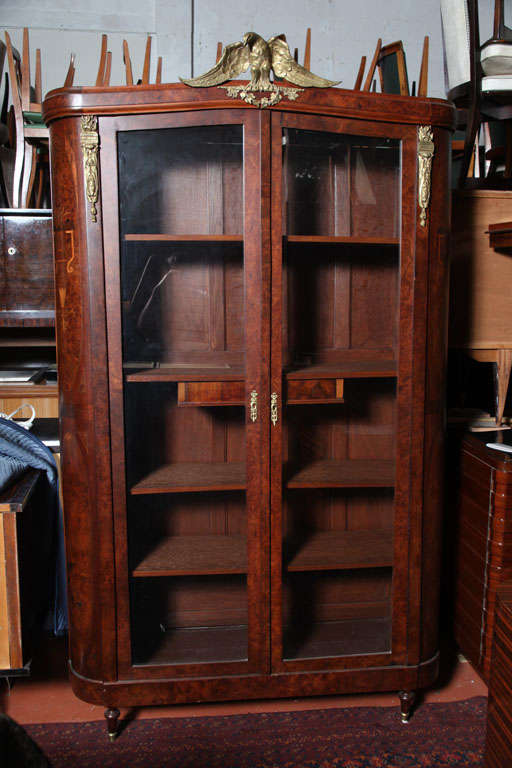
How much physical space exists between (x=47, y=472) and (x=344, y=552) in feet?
3.17

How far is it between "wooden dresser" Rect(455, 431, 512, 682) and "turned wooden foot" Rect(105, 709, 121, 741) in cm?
107

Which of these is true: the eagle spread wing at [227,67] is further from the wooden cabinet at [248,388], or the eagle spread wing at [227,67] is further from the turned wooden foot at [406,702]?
the turned wooden foot at [406,702]

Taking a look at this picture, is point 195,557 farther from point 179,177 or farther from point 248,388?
point 179,177

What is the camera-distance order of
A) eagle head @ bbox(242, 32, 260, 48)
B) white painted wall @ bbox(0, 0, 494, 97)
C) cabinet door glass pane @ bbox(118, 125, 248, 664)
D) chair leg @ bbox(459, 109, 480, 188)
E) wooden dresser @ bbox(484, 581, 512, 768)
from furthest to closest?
white painted wall @ bbox(0, 0, 494, 97), chair leg @ bbox(459, 109, 480, 188), cabinet door glass pane @ bbox(118, 125, 248, 664), eagle head @ bbox(242, 32, 260, 48), wooden dresser @ bbox(484, 581, 512, 768)

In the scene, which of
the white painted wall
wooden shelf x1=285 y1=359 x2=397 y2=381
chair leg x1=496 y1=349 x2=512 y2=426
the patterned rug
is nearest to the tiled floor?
the patterned rug

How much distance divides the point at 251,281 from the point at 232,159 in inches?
12.3

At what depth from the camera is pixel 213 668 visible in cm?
174

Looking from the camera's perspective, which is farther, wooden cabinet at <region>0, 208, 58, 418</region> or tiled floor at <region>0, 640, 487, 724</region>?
wooden cabinet at <region>0, 208, 58, 418</region>

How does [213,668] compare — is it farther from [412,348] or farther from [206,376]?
[412,348]

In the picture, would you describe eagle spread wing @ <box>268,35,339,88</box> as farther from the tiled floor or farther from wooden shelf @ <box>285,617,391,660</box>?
the tiled floor

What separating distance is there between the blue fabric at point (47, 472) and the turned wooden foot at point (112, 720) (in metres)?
0.52

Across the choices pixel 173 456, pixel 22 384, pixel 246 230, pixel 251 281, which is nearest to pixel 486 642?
pixel 173 456

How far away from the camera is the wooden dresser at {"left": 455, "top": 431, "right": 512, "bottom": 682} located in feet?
5.83

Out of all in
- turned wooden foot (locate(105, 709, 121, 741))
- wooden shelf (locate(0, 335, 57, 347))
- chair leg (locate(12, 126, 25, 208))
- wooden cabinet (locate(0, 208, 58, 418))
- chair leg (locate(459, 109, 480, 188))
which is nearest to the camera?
turned wooden foot (locate(105, 709, 121, 741))
